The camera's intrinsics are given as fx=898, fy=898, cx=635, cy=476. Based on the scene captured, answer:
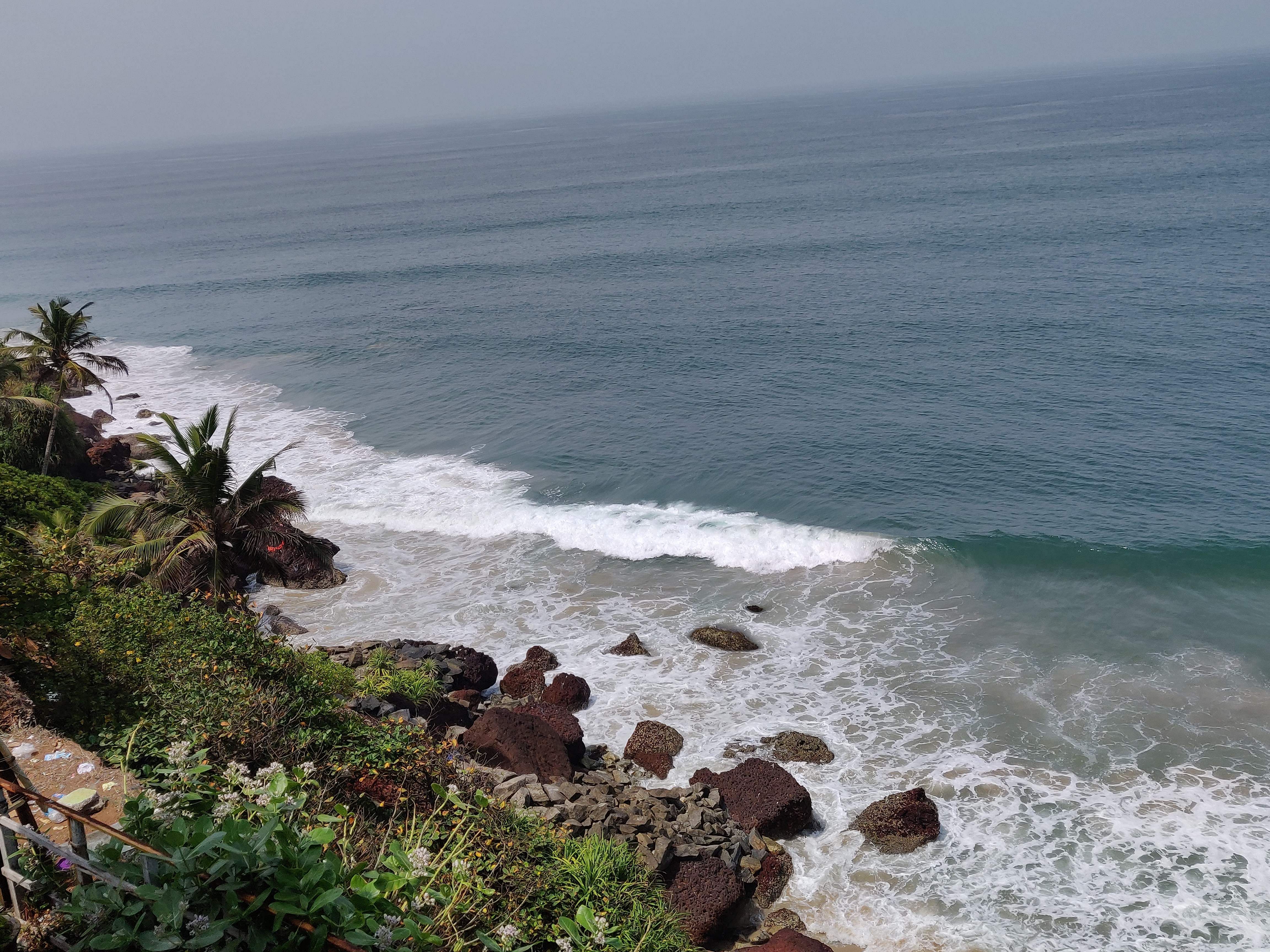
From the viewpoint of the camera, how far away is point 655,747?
2141 centimetres

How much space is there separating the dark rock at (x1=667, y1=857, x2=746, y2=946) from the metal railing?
10.5m

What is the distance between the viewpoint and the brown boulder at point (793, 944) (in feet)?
47.8

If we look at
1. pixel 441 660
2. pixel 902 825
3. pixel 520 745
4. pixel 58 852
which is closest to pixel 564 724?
pixel 520 745

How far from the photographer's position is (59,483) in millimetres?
28453

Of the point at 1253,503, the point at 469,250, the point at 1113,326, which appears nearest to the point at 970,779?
the point at 1253,503

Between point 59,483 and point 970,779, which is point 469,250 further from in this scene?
point 970,779

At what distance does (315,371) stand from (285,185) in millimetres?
136962

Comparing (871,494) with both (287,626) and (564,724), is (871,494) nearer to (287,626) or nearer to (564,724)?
(564,724)

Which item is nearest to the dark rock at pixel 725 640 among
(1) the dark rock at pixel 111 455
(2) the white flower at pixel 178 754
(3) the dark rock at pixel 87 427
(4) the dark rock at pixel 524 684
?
(4) the dark rock at pixel 524 684

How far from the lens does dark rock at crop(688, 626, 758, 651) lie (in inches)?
1024

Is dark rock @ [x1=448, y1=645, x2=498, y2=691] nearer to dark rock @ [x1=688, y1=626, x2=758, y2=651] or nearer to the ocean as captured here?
the ocean

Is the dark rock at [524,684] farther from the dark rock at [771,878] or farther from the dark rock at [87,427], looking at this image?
the dark rock at [87,427]

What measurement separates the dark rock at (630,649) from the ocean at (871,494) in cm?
44

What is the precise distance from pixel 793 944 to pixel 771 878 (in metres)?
2.67
